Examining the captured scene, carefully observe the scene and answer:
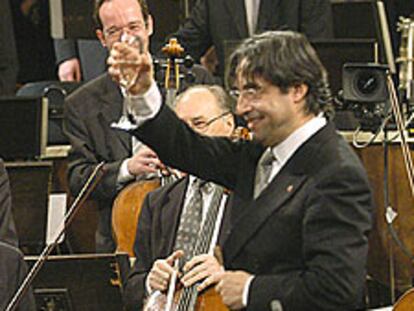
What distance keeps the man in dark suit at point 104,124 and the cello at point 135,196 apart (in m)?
0.24

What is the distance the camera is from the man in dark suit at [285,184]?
2.61m

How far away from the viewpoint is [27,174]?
4777 millimetres

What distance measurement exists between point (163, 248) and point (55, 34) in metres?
2.07

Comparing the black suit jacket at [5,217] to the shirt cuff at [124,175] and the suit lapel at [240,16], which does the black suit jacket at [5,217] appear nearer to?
the shirt cuff at [124,175]

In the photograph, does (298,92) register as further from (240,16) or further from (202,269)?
(240,16)

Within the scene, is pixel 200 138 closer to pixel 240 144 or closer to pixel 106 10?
pixel 240 144

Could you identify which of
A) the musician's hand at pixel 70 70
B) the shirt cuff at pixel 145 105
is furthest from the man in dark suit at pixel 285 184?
the musician's hand at pixel 70 70

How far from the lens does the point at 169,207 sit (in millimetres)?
3680

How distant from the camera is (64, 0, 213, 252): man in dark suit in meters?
4.51

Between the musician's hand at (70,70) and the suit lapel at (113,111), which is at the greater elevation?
the suit lapel at (113,111)

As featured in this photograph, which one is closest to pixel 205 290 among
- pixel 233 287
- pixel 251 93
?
pixel 233 287

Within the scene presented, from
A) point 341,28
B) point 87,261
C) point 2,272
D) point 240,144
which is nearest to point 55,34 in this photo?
point 341,28

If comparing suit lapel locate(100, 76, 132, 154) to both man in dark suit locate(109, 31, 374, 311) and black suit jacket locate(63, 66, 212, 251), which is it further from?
man in dark suit locate(109, 31, 374, 311)

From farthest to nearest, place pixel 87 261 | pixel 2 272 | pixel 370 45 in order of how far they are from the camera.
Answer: pixel 370 45 → pixel 87 261 → pixel 2 272
